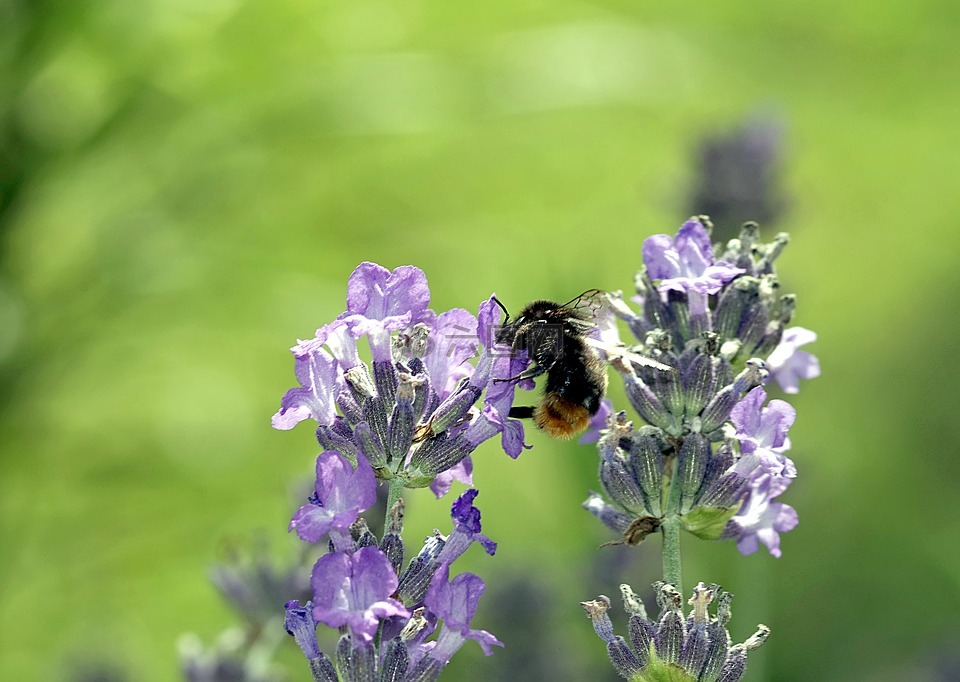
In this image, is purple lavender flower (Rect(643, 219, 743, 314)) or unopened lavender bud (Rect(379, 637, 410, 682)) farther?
purple lavender flower (Rect(643, 219, 743, 314))

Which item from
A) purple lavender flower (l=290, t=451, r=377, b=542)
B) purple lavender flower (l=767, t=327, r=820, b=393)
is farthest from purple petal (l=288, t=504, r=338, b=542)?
purple lavender flower (l=767, t=327, r=820, b=393)

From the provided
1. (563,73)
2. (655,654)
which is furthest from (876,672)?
(655,654)

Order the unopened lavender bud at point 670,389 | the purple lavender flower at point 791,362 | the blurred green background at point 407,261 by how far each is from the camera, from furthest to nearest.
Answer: the blurred green background at point 407,261, the purple lavender flower at point 791,362, the unopened lavender bud at point 670,389

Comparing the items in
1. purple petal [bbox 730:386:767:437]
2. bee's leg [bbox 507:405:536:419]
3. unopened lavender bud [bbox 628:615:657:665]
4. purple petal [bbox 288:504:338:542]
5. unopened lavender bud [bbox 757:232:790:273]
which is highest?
unopened lavender bud [bbox 757:232:790:273]

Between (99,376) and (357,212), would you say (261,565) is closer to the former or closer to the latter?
(99,376)

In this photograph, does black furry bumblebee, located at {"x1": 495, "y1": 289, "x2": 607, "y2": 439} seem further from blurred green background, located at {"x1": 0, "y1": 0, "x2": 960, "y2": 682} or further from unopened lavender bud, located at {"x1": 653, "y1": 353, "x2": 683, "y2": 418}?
blurred green background, located at {"x1": 0, "y1": 0, "x2": 960, "y2": 682}

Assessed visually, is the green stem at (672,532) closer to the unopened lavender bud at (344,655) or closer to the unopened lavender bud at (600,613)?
the unopened lavender bud at (600,613)

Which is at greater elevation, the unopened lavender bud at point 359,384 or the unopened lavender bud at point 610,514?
the unopened lavender bud at point 359,384

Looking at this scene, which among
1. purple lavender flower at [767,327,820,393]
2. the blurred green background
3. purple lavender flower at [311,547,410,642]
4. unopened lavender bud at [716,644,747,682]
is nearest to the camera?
purple lavender flower at [311,547,410,642]

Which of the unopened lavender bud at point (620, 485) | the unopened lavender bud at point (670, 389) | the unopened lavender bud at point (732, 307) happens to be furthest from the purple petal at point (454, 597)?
the unopened lavender bud at point (732, 307)
